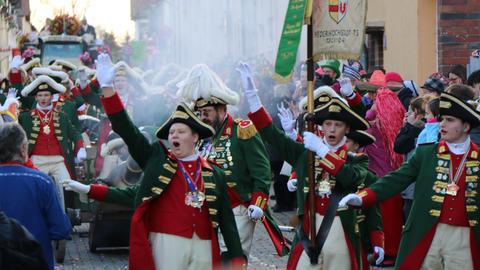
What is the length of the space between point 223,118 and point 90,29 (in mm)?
42157

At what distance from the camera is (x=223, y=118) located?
427 inches

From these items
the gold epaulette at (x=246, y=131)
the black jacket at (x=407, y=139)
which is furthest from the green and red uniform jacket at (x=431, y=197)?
the black jacket at (x=407, y=139)

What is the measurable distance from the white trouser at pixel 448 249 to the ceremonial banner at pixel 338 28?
5.19 ft

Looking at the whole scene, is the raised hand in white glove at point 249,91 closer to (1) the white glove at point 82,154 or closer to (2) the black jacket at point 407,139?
(2) the black jacket at point 407,139

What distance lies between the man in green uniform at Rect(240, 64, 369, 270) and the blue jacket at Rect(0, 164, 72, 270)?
1560 millimetres

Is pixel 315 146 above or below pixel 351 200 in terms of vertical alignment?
above

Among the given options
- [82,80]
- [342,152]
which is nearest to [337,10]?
[342,152]

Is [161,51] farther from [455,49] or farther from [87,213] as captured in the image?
[87,213]

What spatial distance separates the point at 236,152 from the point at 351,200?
197 centimetres

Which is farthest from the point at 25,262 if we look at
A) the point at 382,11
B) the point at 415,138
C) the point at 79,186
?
the point at 382,11

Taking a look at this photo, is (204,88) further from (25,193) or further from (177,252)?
(177,252)

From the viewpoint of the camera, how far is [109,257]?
14.3m

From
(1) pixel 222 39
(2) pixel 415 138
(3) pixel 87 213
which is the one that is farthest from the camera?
(1) pixel 222 39

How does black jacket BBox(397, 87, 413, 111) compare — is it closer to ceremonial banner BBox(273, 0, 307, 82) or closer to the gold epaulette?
the gold epaulette
